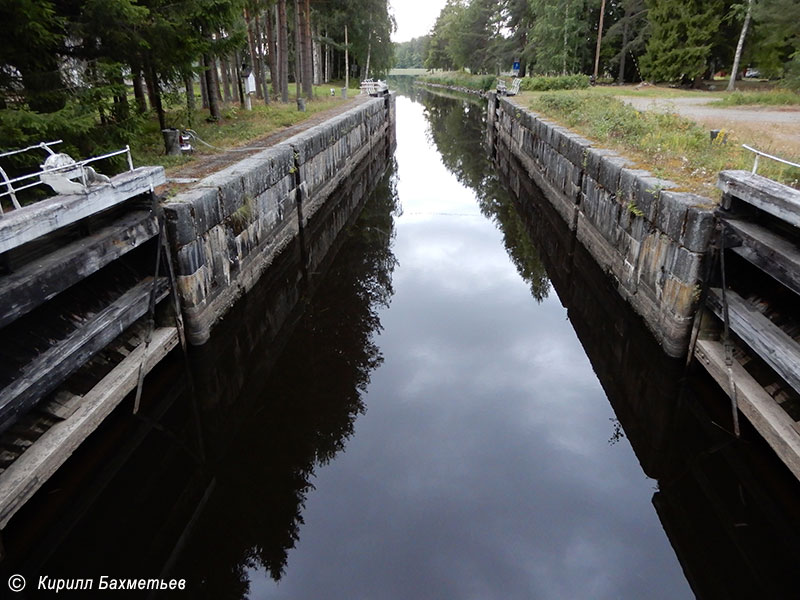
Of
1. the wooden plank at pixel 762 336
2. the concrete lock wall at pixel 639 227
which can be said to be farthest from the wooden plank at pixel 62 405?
the concrete lock wall at pixel 639 227

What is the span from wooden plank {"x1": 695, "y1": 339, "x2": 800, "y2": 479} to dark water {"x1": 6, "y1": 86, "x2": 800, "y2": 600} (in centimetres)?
40

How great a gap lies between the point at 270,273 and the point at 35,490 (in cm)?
629

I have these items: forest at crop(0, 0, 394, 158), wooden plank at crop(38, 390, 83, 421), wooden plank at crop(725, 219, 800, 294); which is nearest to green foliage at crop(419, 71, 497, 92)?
forest at crop(0, 0, 394, 158)

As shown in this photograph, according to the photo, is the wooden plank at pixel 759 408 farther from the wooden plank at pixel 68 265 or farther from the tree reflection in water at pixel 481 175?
the wooden plank at pixel 68 265

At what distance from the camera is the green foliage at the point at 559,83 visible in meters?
33.4

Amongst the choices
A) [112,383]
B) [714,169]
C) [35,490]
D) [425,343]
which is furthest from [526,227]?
[35,490]

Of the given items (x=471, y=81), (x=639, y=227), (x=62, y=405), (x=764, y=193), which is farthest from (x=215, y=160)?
(x=471, y=81)

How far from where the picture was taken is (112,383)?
581cm

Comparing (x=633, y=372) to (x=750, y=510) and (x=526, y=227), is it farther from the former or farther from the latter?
(x=526, y=227)

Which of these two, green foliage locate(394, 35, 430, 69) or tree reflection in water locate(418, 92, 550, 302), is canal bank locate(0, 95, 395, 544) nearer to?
tree reflection in water locate(418, 92, 550, 302)

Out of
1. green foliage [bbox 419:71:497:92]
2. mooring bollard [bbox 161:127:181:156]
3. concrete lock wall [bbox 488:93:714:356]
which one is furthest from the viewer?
green foliage [bbox 419:71:497:92]

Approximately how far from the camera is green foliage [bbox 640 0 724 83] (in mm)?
29984

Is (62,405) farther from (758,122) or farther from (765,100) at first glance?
(765,100)

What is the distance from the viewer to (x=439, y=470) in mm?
5754
